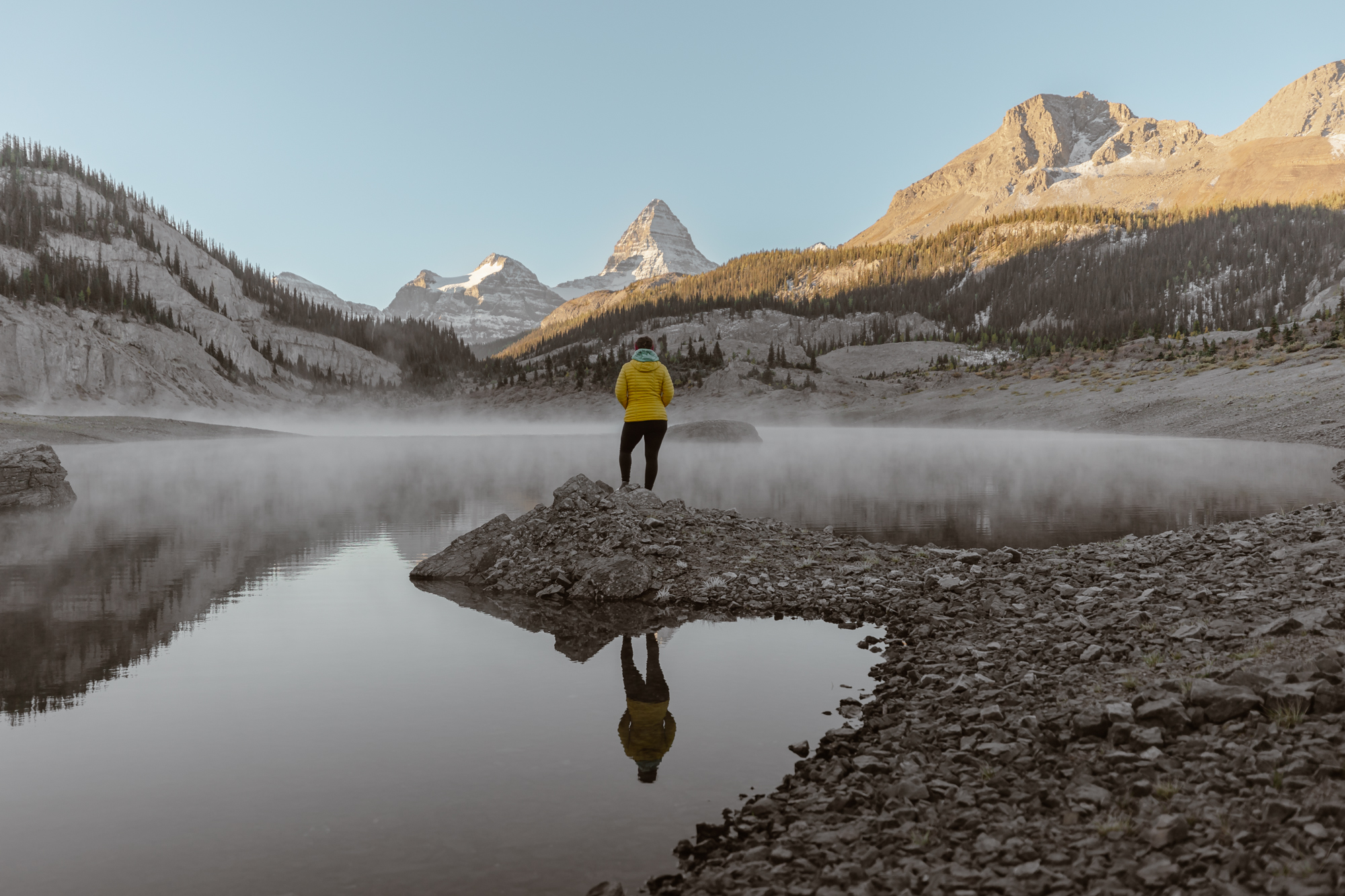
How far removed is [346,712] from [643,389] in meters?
10.2

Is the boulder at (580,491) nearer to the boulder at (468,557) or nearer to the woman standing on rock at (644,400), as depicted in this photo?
the boulder at (468,557)

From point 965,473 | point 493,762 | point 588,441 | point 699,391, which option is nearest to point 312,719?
point 493,762

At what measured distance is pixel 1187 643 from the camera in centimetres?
690

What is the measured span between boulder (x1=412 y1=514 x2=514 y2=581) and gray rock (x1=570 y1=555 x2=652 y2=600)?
1964 millimetres

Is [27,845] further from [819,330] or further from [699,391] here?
[819,330]

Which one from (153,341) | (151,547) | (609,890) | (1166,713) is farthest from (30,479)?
(153,341)

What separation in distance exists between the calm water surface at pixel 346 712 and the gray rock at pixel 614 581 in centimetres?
90

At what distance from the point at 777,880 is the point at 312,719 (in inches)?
162

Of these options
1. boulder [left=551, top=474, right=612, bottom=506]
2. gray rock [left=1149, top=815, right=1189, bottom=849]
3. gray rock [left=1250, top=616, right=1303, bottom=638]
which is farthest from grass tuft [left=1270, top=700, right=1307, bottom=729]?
boulder [left=551, top=474, right=612, bottom=506]

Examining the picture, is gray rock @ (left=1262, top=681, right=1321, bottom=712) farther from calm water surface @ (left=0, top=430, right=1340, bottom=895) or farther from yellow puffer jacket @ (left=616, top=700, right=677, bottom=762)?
yellow puffer jacket @ (left=616, top=700, right=677, bottom=762)

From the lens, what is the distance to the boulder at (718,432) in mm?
55656

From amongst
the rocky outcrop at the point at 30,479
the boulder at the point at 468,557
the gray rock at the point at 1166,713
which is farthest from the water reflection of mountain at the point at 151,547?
the gray rock at the point at 1166,713

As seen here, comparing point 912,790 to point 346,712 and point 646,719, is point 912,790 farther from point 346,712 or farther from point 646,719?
point 346,712

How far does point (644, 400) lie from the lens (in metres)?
16.1
